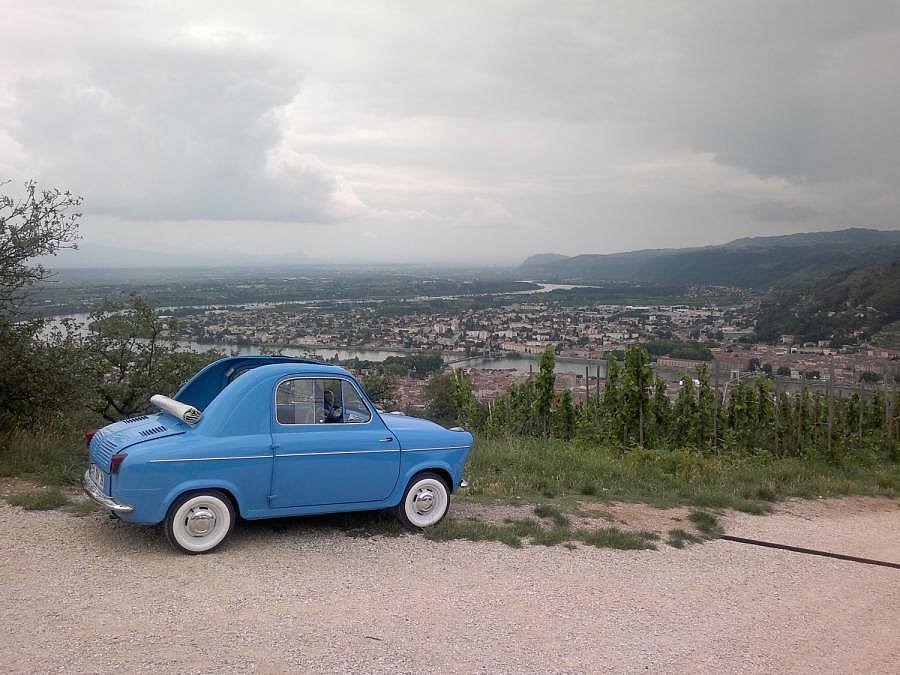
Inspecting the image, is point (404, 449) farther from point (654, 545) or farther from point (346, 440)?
point (654, 545)

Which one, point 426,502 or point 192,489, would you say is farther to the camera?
point 426,502

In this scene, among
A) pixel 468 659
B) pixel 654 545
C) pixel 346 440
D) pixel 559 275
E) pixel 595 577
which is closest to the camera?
pixel 468 659

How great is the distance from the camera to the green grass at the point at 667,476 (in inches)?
381

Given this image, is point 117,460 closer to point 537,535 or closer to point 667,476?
point 537,535

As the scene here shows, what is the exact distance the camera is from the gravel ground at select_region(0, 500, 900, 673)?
4.77 meters

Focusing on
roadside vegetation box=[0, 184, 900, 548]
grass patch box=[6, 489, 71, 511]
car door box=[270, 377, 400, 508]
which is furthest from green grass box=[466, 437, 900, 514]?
grass patch box=[6, 489, 71, 511]

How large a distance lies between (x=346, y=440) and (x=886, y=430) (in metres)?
11.6

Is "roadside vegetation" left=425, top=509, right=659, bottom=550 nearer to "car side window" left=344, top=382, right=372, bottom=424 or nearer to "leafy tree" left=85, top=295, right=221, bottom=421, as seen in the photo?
"car side window" left=344, top=382, right=372, bottom=424

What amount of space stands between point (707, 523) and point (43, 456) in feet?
26.8

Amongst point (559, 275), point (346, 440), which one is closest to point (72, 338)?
point (346, 440)

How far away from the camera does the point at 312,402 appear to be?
708 centimetres

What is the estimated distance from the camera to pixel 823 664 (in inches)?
198

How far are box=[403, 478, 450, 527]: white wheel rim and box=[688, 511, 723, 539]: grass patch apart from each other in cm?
289

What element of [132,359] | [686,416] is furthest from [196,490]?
[686,416]
